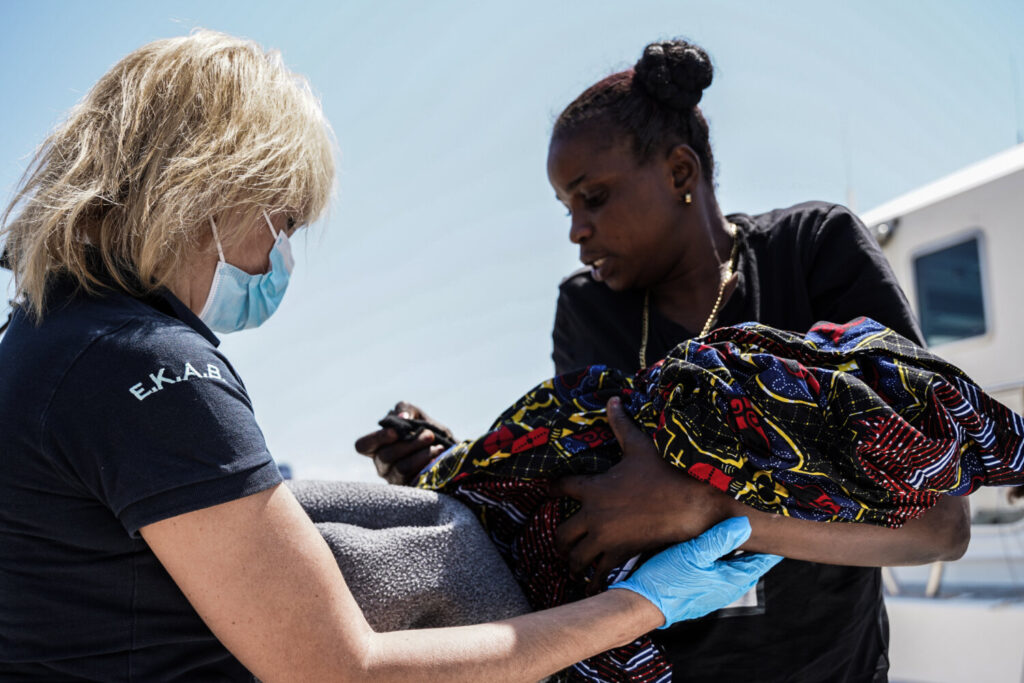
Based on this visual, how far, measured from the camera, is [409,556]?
5.74 feet

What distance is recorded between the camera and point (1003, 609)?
4609 mm

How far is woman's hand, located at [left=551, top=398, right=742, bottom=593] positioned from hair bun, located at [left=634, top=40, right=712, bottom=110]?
3.82ft

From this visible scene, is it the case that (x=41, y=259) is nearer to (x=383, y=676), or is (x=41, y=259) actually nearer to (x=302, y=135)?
(x=302, y=135)

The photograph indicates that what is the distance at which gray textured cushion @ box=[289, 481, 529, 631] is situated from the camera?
1699mm

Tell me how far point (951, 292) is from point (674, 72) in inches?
137

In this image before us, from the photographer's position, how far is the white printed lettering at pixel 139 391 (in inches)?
53.9

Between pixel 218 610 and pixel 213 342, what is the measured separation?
486 mm

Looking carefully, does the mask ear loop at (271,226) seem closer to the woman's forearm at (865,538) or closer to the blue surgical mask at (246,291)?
the blue surgical mask at (246,291)

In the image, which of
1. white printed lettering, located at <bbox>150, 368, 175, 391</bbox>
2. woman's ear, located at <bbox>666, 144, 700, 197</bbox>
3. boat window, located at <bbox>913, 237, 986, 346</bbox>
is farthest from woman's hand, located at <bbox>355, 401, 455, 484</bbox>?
boat window, located at <bbox>913, 237, 986, 346</bbox>

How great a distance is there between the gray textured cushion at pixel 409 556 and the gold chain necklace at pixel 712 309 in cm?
77

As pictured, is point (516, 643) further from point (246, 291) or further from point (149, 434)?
point (246, 291)

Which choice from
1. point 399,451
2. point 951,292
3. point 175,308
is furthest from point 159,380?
point 951,292

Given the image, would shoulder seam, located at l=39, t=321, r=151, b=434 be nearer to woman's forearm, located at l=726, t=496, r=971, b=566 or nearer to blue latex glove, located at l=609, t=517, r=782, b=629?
blue latex glove, located at l=609, t=517, r=782, b=629

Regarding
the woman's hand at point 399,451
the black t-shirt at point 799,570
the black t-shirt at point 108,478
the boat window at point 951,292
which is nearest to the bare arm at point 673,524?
the black t-shirt at point 799,570
